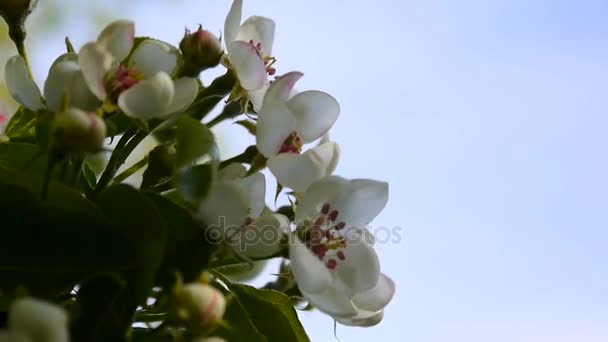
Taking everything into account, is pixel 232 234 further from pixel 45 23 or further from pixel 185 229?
pixel 45 23

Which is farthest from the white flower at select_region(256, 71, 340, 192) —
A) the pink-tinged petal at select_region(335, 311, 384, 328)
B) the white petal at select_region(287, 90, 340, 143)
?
the pink-tinged petal at select_region(335, 311, 384, 328)

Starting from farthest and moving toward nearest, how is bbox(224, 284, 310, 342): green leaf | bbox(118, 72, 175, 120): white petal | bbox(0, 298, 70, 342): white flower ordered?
bbox(224, 284, 310, 342): green leaf, bbox(118, 72, 175, 120): white petal, bbox(0, 298, 70, 342): white flower

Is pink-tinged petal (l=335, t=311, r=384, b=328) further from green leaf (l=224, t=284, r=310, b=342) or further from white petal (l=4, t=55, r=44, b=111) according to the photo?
white petal (l=4, t=55, r=44, b=111)

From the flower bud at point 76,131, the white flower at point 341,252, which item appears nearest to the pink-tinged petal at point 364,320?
the white flower at point 341,252

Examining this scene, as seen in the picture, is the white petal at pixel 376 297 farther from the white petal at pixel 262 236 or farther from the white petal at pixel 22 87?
the white petal at pixel 22 87

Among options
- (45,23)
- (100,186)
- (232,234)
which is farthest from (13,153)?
(45,23)

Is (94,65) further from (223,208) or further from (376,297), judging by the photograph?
(376,297)
